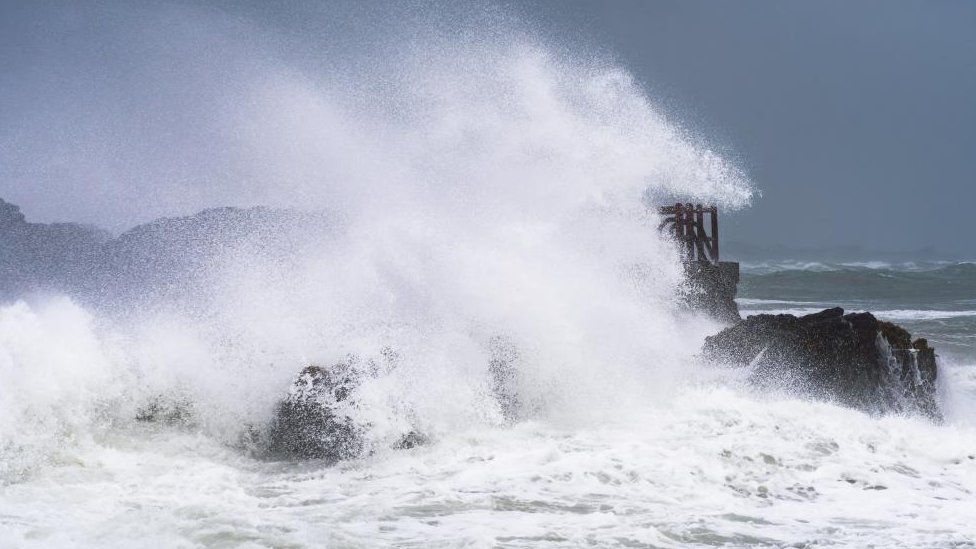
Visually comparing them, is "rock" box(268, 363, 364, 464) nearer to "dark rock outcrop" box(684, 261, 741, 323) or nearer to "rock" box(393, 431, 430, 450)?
"rock" box(393, 431, 430, 450)

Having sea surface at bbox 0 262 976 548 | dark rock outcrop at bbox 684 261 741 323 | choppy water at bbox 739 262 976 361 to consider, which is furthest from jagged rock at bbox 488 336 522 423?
choppy water at bbox 739 262 976 361

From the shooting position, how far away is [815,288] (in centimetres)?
4103

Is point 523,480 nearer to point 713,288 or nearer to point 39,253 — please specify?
point 713,288

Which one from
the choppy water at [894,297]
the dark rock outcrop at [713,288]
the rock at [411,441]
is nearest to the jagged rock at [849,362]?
the dark rock outcrop at [713,288]

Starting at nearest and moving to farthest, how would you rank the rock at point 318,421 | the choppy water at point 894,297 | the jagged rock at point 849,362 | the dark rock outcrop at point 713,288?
the rock at point 318,421
the jagged rock at point 849,362
the dark rock outcrop at point 713,288
the choppy water at point 894,297

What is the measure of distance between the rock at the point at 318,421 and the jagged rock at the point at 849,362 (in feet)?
17.2

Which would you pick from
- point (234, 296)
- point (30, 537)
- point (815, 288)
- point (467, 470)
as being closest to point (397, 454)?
point (467, 470)

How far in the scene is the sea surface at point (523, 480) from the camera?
5535 millimetres

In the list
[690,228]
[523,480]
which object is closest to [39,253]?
[690,228]

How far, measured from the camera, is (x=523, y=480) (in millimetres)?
6711

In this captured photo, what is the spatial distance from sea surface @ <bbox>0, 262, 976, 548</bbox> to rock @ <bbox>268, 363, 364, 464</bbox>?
0.73ft

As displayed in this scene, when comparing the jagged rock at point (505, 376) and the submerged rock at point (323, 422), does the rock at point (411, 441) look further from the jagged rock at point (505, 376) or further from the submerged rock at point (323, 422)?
the jagged rock at point (505, 376)

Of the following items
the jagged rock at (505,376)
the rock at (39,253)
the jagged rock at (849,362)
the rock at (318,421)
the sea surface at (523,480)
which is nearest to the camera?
the sea surface at (523,480)

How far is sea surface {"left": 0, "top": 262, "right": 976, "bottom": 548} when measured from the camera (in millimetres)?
5535
